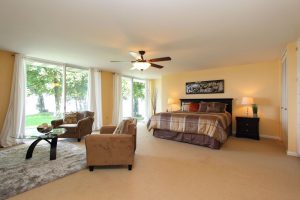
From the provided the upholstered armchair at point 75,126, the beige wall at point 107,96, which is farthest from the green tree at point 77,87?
the upholstered armchair at point 75,126

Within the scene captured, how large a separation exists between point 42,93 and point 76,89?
107 centimetres

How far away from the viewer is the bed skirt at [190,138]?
393 centimetres

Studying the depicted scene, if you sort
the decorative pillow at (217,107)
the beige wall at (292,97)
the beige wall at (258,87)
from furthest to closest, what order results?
1. the decorative pillow at (217,107)
2. the beige wall at (258,87)
3. the beige wall at (292,97)

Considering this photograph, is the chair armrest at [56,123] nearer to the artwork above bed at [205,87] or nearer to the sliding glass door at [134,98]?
the sliding glass door at [134,98]

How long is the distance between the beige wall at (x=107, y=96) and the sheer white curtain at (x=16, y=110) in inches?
106

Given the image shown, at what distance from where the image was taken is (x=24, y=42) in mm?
3543

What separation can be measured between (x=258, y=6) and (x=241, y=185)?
2.46 m

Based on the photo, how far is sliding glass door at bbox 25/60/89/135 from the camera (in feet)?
16.1

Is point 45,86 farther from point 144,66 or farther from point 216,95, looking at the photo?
point 216,95

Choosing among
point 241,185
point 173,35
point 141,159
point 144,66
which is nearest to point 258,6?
Answer: point 173,35

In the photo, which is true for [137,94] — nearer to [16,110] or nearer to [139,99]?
[139,99]

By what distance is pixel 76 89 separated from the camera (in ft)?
19.3

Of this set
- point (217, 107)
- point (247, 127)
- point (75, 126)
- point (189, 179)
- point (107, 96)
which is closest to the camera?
point (189, 179)

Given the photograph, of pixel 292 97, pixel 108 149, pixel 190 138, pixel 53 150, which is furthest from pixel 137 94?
pixel 292 97
